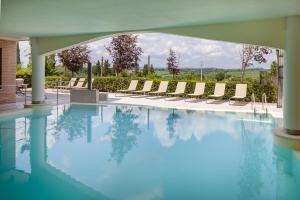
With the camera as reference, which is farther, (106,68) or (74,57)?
(106,68)

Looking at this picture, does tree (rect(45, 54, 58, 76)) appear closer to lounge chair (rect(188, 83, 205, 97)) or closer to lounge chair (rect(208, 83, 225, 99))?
lounge chair (rect(188, 83, 205, 97))

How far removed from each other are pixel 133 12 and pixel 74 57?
687 inches

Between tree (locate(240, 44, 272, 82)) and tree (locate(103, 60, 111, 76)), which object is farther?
tree (locate(103, 60, 111, 76))

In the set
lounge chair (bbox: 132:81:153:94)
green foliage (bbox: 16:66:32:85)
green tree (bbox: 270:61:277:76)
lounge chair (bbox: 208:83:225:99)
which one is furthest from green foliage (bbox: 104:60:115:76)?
green tree (bbox: 270:61:277:76)

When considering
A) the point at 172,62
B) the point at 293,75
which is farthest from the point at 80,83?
the point at 293,75

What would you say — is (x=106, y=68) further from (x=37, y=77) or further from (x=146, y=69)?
(x=37, y=77)

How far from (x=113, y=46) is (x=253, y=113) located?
14497 millimetres

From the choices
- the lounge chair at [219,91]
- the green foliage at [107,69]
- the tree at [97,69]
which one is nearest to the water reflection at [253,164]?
the lounge chair at [219,91]

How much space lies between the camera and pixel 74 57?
23828 millimetres

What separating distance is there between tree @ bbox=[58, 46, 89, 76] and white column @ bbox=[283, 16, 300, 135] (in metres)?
18.7

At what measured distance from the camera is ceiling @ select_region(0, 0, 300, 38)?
6258mm

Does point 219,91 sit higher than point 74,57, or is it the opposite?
point 74,57

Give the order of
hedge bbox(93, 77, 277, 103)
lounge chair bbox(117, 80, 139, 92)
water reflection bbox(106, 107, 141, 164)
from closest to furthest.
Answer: water reflection bbox(106, 107, 141, 164)
hedge bbox(93, 77, 277, 103)
lounge chair bbox(117, 80, 139, 92)

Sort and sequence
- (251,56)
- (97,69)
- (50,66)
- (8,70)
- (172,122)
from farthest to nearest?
(97,69)
(50,66)
(251,56)
(8,70)
(172,122)
